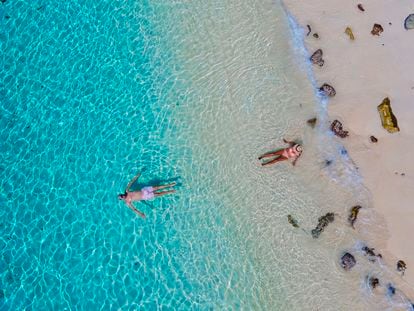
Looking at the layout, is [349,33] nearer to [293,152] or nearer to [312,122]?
[312,122]

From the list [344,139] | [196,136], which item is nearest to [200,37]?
[196,136]

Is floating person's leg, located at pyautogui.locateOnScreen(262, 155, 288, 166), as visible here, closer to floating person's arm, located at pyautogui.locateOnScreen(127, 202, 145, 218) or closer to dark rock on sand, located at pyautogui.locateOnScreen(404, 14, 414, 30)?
floating person's arm, located at pyautogui.locateOnScreen(127, 202, 145, 218)

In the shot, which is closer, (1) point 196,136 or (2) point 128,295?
(2) point 128,295

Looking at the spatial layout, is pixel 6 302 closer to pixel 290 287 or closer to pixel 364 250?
pixel 290 287

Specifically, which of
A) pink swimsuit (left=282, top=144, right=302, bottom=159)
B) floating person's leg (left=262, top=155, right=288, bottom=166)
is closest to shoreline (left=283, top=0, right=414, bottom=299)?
pink swimsuit (left=282, top=144, right=302, bottom=159)

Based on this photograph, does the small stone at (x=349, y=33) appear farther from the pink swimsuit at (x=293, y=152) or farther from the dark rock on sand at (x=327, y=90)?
the pink swimsuit at (x=293, y=152)

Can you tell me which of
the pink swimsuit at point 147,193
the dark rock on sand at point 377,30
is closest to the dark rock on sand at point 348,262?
the pink swimsuit at point 147,193
